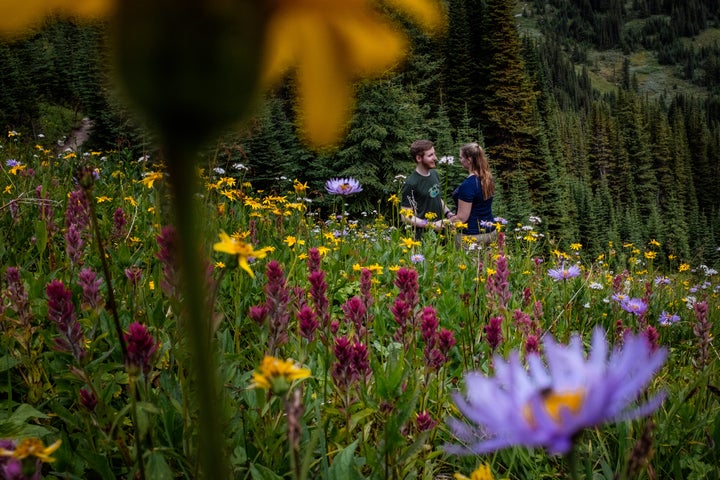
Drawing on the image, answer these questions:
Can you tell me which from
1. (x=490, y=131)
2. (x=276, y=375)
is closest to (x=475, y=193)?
(x=276, y=375)

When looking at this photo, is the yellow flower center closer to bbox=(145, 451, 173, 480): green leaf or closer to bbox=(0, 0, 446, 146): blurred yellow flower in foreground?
bbox=(0, 0, 446, 146): blurred yellow flower in foreground

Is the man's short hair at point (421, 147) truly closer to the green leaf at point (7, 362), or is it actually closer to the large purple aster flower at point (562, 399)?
the green leaf at point (7, 362)

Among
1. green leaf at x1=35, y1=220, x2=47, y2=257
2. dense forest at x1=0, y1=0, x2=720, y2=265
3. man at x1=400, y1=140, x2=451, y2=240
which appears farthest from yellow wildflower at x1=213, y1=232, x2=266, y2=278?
man at x1=400, y1=140, x2=451, y2=240

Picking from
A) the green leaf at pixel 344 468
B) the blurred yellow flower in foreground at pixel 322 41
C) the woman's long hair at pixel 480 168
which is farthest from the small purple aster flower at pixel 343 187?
the woman's long hair at pixel 480 168

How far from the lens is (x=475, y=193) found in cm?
689

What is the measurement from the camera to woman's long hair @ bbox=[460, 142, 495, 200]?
Answer: 7.06 m

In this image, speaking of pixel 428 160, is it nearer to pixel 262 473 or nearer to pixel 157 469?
pixel 262 473

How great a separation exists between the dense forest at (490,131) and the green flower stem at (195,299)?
0.06 m

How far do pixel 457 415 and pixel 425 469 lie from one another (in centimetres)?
37

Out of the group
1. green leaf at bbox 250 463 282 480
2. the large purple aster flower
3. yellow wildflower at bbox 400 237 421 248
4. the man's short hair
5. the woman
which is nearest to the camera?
the large purple aster flower

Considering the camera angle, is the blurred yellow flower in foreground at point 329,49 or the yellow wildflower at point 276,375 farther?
the yellow wildflower at point 276,375

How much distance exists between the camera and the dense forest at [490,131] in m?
0.49

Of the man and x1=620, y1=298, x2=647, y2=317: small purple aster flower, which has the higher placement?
x1=620, y1=298, x2=647, y2=317: small purple aster flower

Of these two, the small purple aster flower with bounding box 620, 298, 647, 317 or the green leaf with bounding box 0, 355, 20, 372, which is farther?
the small purple aster flower with bounding box 620, 298, 647, 317
